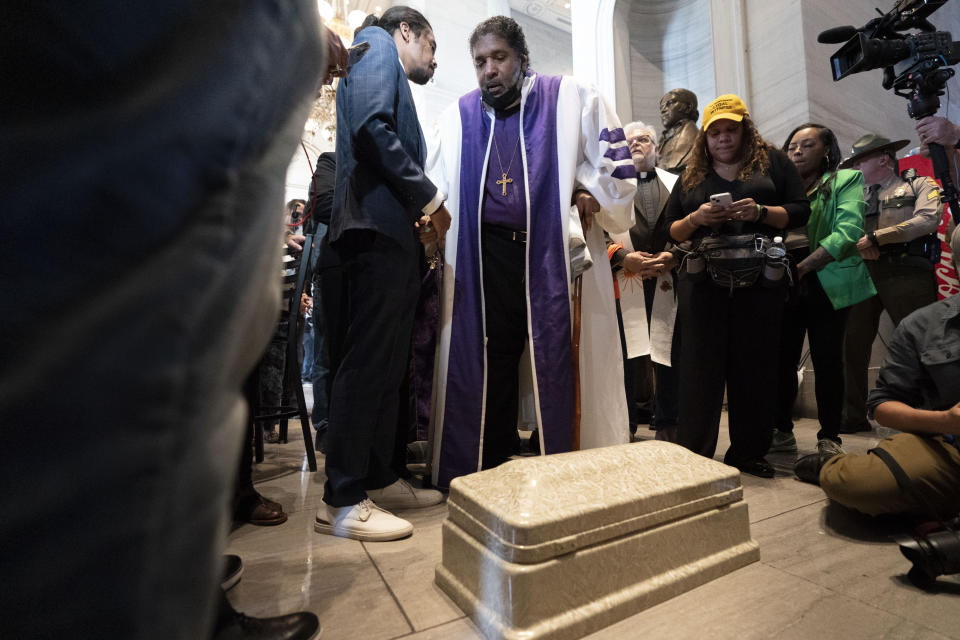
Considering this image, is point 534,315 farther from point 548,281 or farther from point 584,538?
point 584,538

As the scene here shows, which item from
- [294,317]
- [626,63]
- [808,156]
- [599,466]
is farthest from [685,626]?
[626,63]

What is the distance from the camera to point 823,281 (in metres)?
2.71

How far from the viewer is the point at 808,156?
115 inches

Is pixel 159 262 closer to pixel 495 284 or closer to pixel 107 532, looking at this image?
pixel 107 532

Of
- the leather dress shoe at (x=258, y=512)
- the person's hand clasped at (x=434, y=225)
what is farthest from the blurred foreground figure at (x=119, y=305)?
the leather dress shoe at (x=258, y=512)

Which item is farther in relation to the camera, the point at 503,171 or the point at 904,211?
the point at 904,211

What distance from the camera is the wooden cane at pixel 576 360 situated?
2.14 metres

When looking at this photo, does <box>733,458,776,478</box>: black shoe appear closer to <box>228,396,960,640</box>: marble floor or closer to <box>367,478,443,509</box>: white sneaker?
<box>228,396,960,640</box>: marble floor

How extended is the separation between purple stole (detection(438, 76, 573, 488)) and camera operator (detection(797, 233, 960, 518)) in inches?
39.5

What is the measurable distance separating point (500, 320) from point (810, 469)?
58.3 inches

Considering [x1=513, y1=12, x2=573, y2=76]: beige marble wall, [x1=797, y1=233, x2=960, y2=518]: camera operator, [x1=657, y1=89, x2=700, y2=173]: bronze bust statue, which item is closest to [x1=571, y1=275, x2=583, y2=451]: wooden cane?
[x1=797, y1=233, x2=960, y2=518]: camera operator

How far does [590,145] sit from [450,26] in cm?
568

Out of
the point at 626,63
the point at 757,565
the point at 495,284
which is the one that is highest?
the point at 626,63

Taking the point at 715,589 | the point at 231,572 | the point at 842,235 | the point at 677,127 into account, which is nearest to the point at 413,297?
the point at 231,572
